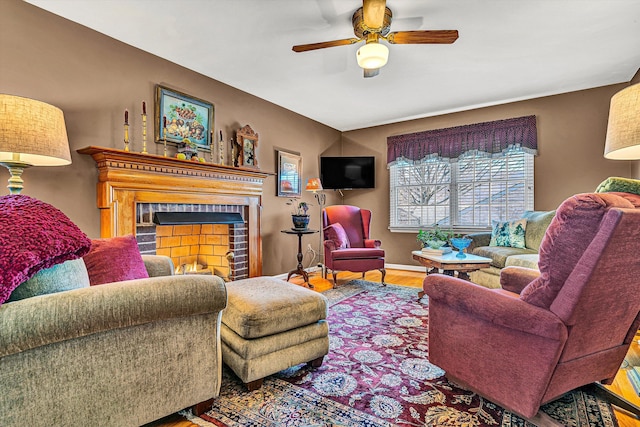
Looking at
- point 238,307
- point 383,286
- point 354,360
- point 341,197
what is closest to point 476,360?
point 354,360

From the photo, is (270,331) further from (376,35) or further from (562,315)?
(376,35)

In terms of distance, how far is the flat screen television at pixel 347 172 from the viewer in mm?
5465

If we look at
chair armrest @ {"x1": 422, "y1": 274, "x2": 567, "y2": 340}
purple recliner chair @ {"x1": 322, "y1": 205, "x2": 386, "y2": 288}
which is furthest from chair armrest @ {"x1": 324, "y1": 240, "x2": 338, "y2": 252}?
chair armrest @ {"x1": 422, "y1": 274, "x2": 567, "y2": 340}

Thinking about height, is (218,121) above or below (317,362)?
above

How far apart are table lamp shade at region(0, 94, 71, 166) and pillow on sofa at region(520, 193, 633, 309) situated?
2683 millimetres

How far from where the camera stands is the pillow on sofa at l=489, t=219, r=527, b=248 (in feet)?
12.8

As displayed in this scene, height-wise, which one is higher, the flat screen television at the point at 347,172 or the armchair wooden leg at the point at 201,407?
the flat screen television at the point at 347,172

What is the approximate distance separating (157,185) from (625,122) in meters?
3.43

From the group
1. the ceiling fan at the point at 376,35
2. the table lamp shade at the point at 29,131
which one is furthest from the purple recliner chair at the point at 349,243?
the table lamp shade at the point at 29,131

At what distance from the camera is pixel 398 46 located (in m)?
2.94

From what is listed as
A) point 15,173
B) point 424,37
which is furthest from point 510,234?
point 15,173

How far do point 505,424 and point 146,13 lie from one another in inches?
138

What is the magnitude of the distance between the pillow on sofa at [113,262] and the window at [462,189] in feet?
14.5

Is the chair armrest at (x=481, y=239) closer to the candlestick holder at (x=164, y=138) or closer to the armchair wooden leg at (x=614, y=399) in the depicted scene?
the armchair wooden leg at (x=614, y=399)
